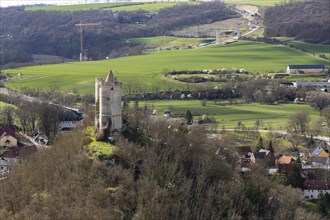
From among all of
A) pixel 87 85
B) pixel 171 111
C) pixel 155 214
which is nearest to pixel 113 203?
pixel 155 214

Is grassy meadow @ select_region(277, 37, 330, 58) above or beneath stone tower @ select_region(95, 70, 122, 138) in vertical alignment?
beneath

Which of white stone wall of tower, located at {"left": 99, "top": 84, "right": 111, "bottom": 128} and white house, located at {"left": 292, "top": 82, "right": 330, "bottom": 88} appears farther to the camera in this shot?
white house, located at {"left": 292, "top": 82, "right": 330, "bottom": 88}

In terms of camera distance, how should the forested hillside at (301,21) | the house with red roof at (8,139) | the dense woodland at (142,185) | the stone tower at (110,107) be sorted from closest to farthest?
the dense woodland at (142,185), the stone tower at (110,107), the house with red roof at (8,139), the forested hillside at (301,21)

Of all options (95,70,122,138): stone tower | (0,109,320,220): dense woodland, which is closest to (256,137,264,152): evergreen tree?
(0,109,320,220): dense woodland

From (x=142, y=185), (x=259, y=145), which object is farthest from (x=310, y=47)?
(x=142, y=185)

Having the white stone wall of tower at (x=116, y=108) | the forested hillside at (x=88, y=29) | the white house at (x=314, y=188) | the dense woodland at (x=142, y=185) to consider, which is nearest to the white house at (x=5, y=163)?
the dense woodland at (x=142, y=185)

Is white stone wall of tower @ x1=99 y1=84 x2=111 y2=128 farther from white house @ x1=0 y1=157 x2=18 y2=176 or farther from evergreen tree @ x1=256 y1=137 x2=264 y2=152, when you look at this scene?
evergreen tree @ x1=256 y1=137 x2=264 y2=152

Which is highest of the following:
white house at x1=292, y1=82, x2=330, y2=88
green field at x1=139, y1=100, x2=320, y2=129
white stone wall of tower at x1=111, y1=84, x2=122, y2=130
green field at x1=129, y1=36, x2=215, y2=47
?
white stone wall of tower at x1=111, y1=84, x2=122, y2=130

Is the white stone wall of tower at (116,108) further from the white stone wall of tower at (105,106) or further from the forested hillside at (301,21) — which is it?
the forested hillside at (301,21)
